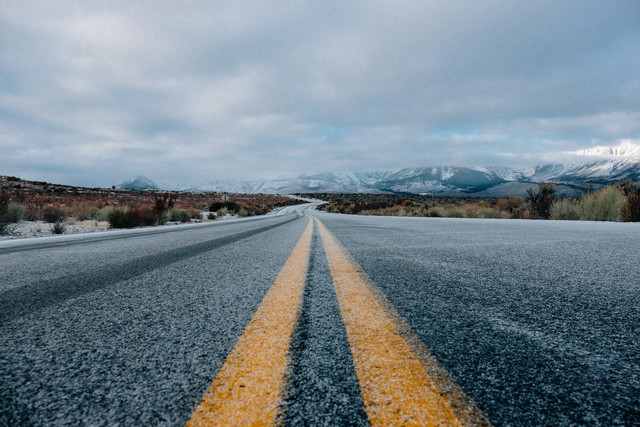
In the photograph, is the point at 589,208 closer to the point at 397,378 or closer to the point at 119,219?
the point at 397,378

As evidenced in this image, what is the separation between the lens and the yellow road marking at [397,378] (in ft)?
1.95

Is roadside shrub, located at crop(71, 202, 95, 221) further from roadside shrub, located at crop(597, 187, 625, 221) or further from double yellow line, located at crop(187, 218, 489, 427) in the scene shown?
roadside shrub, located at crop(597, 187, 625, 221)

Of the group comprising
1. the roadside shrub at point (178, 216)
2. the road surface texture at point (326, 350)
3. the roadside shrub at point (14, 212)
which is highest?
the roadside shrub at point (14, 212)

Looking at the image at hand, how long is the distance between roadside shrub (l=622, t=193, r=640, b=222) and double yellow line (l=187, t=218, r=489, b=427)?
10033 mm

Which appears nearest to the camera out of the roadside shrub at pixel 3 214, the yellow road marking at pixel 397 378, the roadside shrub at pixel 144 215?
the yellow road marking at pixel 397 378

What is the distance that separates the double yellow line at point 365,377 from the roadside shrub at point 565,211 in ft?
38.4

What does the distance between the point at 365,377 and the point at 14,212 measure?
12662 millimetres

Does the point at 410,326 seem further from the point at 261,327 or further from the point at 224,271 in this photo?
the point at 224,271

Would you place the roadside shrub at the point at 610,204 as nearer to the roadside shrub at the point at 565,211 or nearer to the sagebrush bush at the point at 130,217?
the roadside shrub at the point at 565,211

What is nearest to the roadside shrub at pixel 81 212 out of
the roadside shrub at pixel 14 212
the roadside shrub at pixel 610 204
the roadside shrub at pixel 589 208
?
the roadside shrub at pixel 14 212

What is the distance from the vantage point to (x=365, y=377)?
0.73 meters

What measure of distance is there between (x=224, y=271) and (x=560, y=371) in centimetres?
191

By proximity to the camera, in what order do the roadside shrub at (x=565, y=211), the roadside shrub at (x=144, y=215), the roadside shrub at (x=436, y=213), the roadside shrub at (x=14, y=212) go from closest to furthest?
the roadside shrub at (x=14, y=212) < the roadside shrub at (x=565, y=211) < the roadside shrub at (x=144, y=215) < the roadside shrub at (x=436, y=213)

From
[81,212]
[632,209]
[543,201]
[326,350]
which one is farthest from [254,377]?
[81,212]
